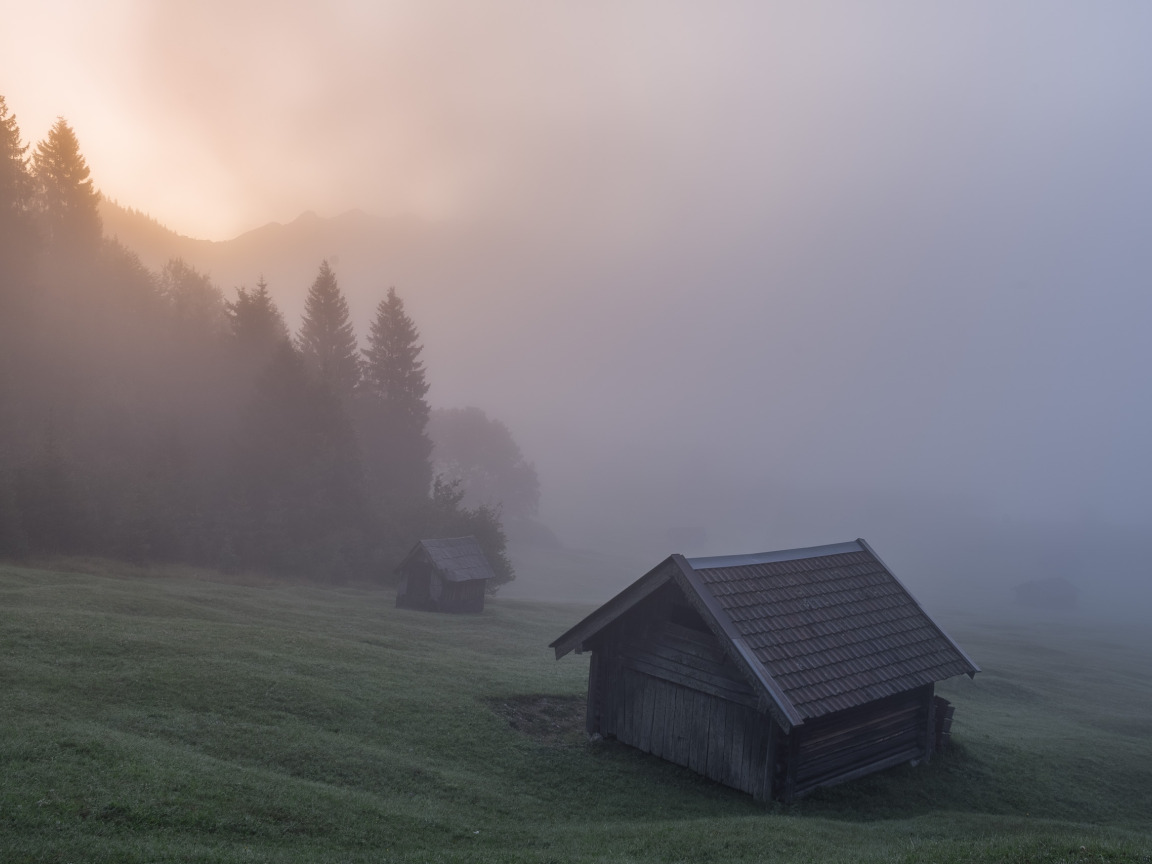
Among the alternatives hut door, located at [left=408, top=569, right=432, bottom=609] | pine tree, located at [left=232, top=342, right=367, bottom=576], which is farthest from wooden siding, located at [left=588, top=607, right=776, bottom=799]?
pine tree, located at [left=232, top=342, right=367, bottom=576]

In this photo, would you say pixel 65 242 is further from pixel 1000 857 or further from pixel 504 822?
pixel 1000 857

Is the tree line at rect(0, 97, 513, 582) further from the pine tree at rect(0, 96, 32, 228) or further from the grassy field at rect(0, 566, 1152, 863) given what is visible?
the grassy field at rect(0, 566, 1152, 863)

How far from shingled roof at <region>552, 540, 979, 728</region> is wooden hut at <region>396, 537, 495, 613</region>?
101 ft

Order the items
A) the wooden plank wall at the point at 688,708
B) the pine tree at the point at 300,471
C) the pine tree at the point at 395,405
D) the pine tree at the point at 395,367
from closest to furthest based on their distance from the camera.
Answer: the wooden plank wall at the point at 688,708
the pine tree at the point at 300,471
the pine tree at the point at 395,405
the pine tree at the point at 395,367

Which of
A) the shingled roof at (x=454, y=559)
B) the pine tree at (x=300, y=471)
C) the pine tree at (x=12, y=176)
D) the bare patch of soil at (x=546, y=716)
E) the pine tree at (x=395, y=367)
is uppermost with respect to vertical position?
the pine tree at (x=12, y=176)

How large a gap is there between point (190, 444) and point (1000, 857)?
66.4 meters

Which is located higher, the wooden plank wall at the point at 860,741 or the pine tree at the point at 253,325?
the pine tree at the point at 253,325

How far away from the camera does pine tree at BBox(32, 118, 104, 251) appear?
229 feet

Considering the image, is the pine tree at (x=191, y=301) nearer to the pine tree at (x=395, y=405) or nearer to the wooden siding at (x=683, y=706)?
the pine tree at (x=395, y=405)

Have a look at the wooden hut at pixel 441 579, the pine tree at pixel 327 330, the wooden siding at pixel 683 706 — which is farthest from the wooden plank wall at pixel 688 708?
the pine tree at pixel 327 330

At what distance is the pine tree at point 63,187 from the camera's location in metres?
69.8

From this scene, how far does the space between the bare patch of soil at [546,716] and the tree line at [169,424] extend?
33706 mm

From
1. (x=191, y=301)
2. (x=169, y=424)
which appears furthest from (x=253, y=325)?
(x=169, y=424)

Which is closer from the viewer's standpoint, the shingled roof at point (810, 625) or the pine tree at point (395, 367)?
the shingled roof at point (810, 625)
